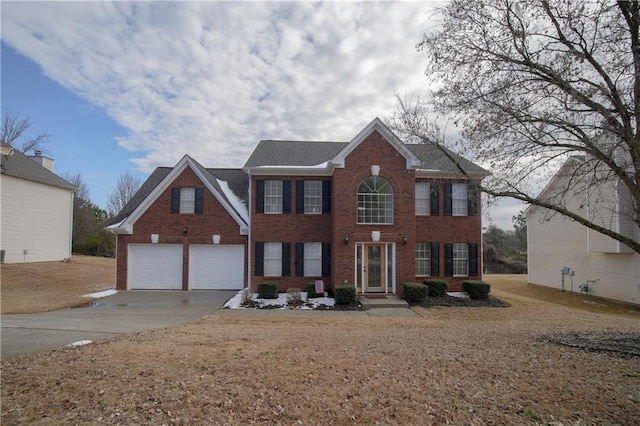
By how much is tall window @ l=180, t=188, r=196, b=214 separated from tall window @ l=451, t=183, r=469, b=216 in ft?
40.3

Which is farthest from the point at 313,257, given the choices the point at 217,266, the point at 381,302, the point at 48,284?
the point at 48,284

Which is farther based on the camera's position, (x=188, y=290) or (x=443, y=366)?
(x=188, y=290)

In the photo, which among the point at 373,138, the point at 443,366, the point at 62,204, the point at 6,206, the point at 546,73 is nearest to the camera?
the point at 443,366

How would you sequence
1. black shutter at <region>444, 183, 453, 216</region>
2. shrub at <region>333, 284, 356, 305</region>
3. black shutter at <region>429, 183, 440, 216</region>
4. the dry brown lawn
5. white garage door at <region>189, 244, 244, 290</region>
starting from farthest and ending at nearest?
white garage door at <region>189, 244, 244, 290</region>
black shutter at <region>444, 183, 453, 216</region>
black shutter at <region>429, 183, 440, 216</region>
shrub at <region>333, 284, 356, 305</region>
the dry brown lawn

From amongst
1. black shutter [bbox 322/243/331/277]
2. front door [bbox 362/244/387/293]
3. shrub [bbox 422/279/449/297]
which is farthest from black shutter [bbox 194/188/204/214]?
shrub [bbox 422/279/449/297]

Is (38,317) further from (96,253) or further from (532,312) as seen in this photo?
(96,253)

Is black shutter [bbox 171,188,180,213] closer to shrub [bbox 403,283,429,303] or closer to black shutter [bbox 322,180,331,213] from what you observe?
black shutter [bbox 322,180,331,213]

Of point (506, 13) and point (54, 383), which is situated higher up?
point (506, 13)

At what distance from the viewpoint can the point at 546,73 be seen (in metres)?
7.77

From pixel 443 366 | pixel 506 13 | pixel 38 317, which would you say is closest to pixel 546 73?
pixel 506 13

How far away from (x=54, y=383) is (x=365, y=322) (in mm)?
8260

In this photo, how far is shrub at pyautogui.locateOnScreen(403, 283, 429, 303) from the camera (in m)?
14.6

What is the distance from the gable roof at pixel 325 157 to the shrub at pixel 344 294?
5070 mm

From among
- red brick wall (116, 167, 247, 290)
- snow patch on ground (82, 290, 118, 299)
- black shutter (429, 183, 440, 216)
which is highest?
black shutter (429, 183, 440, 216)
